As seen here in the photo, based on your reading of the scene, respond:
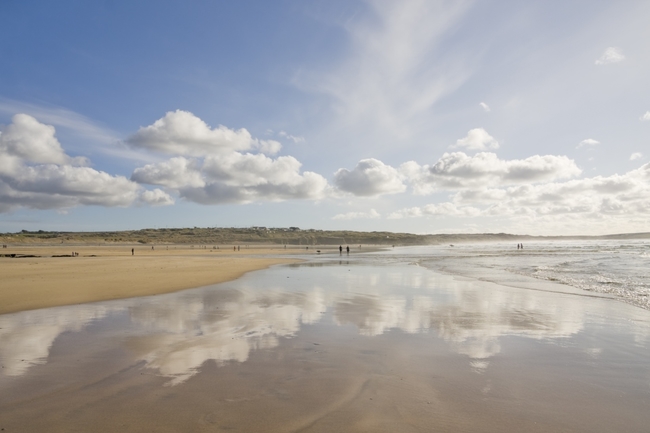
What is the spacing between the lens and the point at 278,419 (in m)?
5.00

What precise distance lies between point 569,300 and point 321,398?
13.6m

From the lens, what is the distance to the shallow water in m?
5.07

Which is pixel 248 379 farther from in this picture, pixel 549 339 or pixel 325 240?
pixel 325 240

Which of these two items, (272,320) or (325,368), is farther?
(272,320)

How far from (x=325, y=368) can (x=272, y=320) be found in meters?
4.37

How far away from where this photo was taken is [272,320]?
11148 millimetres

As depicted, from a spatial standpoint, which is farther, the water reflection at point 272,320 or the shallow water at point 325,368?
the water reflection at point 272,320

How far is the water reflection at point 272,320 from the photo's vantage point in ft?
26.1

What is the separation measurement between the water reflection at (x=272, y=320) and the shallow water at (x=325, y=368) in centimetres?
7

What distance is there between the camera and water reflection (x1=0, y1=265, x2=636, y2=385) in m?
7.97

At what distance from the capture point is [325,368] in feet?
23.1

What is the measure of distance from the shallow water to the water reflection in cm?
7

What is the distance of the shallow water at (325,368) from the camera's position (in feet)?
16.6

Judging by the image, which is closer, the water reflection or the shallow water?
the shallow water
